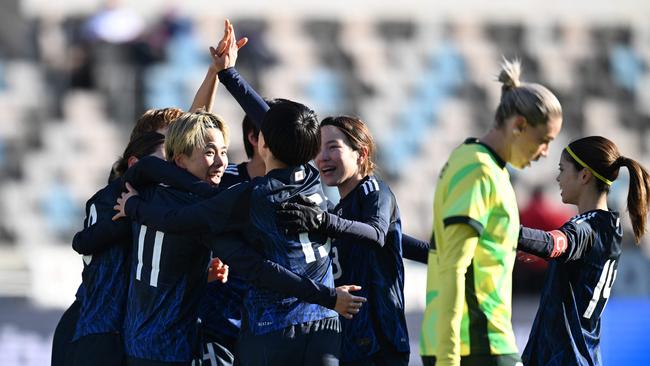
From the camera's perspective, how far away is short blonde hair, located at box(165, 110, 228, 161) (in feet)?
15.5

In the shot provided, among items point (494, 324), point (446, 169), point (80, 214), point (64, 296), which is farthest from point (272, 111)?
point (80, 214)

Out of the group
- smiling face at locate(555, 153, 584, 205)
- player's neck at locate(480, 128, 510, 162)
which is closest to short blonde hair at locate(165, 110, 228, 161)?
player's neck at locate(480, 128, 510, 162)

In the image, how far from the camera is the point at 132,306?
4781 millimetres

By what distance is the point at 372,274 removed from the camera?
504 cm

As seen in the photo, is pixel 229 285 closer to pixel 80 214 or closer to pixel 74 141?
pixel 80 214

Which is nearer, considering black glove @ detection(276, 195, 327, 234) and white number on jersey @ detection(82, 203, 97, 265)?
black glove @ detection(276, 195, 327, 234)

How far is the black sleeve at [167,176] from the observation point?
461cm

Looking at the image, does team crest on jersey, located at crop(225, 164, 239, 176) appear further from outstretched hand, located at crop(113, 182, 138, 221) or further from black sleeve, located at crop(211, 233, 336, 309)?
black sleeve, located at crop(211, 233, 336, 309)

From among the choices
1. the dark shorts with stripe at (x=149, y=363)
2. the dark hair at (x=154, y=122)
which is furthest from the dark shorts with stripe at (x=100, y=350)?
the dark hair at (x=154, y=122)

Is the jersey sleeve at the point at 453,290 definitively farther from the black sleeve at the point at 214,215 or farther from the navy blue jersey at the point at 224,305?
the navy blue jersey at the point at 224,305

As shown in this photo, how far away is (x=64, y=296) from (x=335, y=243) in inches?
290

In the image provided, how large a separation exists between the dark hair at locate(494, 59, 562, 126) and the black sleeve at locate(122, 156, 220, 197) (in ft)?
3.99

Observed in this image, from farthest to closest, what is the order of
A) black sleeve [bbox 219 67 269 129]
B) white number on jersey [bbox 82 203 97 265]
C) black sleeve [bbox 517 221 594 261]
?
white number on jersey [bbox 82 203 97 265]
black sleeve [bbox 219 67 269 129]
black sleeve [bbox 517 221 594 261]

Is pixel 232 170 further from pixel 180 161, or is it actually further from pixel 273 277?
pixel 273 277
